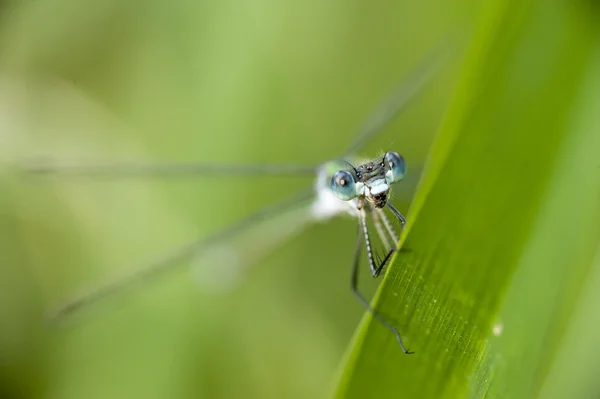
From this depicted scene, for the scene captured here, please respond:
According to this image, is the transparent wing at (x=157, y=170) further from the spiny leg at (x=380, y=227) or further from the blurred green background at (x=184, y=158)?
the spiny leg at (x=380, y=227)

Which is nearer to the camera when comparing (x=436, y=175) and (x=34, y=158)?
(x=436, y=175)

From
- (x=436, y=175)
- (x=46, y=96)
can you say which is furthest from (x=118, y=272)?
(x=436, y=175)

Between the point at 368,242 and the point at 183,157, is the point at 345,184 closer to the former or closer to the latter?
the point at 368,242

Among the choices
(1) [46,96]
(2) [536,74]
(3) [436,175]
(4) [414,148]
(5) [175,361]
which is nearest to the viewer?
(3) [436,175]

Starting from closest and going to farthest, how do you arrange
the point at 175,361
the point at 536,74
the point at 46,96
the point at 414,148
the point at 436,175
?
the point at 436,175 → the point at 536,74 → the point at 175,361 → the point at 414,148 → the point at 46,96

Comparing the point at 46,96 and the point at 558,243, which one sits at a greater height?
the point at 46,96

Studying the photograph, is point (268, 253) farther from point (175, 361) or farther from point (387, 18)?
point (387, 18)

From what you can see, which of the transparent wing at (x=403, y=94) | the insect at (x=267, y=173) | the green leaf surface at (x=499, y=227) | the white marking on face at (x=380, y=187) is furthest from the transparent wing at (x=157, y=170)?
the green leaf surface at (x=499, y=227)
